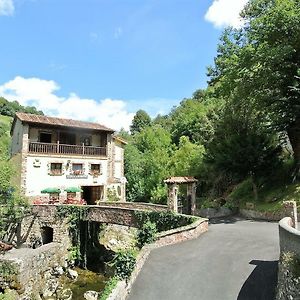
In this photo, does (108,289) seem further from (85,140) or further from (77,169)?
(85,140)

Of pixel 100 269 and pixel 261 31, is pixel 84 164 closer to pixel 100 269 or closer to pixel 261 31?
pixel 100 269

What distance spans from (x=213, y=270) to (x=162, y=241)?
3669 millimetres

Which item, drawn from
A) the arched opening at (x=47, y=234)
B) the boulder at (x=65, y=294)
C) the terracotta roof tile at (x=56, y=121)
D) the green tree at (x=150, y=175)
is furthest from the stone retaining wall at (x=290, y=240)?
the green tree at (x=150, y=175)

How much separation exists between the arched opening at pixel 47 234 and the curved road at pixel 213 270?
16.3 m

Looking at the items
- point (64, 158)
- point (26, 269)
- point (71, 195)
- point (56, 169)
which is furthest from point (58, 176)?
point (26, 269)

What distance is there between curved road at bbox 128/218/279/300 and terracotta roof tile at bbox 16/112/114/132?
2147 cm

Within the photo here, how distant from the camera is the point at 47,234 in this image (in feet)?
98.2

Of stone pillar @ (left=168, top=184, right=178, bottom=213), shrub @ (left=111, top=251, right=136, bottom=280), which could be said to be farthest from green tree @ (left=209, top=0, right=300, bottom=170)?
shrub @ (left=111, top=251, right=136, bottom=280)

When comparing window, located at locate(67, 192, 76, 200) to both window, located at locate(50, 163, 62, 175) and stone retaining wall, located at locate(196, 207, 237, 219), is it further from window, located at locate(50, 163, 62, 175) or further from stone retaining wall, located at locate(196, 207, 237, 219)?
stone retaining wall, located at locate(196, 207, 237, 219)

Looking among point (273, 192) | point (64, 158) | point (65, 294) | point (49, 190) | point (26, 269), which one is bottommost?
point (65, 294)

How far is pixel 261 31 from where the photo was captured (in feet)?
77.9

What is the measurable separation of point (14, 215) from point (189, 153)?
21.6 m

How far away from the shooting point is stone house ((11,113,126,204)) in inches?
1307

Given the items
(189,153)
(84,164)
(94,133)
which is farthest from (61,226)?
(189,153)
